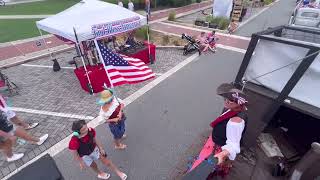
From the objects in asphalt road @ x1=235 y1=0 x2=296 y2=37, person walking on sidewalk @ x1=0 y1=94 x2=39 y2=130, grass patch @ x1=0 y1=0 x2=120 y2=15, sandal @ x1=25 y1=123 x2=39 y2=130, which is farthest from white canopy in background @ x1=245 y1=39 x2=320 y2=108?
grass patch @ x1=0 y1=0 x2=120 y2=15

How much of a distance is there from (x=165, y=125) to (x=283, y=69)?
3.57 meters

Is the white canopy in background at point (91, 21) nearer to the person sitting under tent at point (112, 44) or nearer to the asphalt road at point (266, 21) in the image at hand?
the person sitting under tent at point (112, 44)

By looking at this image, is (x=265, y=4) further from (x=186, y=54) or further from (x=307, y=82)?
(x=307, y=82)

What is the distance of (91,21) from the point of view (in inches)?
297

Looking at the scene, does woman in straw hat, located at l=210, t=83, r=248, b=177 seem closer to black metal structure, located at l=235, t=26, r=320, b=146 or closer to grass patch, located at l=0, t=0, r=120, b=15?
black metal structure, located at l=235, t=26, r=320, b=146

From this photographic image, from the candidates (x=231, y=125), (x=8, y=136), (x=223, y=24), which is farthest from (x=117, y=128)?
(x=223, y=24)

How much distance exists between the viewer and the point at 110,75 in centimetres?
635

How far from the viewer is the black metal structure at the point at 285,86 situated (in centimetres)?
352

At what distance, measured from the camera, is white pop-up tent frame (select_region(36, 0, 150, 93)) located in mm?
7047

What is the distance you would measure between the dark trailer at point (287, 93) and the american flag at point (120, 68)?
3.49m

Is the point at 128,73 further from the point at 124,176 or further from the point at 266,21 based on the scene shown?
the point at 266,21

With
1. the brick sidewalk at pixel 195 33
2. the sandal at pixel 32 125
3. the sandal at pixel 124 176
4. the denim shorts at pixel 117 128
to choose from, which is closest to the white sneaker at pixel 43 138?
the sandal at pixel 32 125

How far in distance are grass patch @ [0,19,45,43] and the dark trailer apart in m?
15.5

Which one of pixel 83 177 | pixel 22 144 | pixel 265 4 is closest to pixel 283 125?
pixel 83 177
